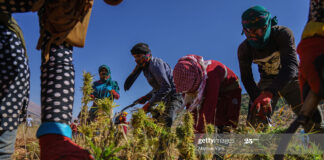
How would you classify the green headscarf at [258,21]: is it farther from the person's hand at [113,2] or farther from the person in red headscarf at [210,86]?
the person's hand at [113,2]

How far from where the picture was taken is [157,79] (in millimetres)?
3434

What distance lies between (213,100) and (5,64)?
2033mm

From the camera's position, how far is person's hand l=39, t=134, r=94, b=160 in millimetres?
765

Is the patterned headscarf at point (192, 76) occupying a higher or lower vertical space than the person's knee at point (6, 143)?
higher

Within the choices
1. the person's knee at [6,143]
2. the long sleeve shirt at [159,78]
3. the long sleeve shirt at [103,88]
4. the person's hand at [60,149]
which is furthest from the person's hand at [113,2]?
the long sleeve shirt at [103,88]

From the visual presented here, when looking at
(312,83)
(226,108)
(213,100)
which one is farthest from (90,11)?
(226,108)

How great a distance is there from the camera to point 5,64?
1.12m

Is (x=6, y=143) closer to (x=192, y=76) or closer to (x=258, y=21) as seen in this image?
(x=192, y=76)

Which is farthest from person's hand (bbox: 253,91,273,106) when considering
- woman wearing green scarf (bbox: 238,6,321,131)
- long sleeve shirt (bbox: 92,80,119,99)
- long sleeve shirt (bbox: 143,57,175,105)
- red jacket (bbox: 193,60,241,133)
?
long sleeve shirt (bbox: 92,80,119,99)

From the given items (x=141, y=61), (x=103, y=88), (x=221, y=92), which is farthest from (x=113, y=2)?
(x=103, y=88)

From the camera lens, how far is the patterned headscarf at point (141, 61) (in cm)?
379

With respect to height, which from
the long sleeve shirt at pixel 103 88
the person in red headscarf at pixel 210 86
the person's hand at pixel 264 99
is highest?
the long sleeve shirt at pixel 103 88

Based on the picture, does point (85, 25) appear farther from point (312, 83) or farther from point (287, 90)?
point (287, 90)

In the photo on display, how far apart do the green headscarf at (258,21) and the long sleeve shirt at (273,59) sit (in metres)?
0.07
